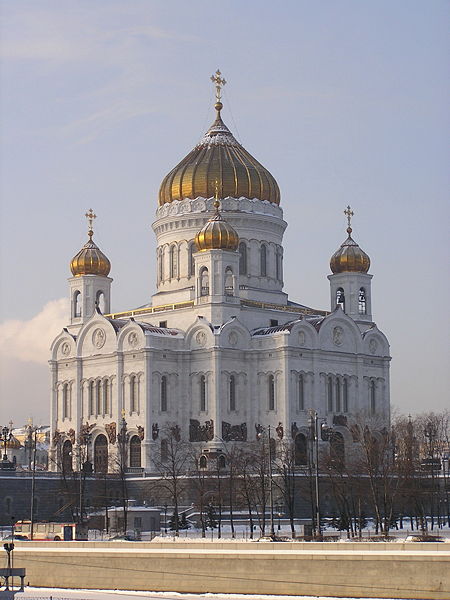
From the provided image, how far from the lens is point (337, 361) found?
342 feet

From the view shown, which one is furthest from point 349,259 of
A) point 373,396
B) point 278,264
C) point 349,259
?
point 373,396

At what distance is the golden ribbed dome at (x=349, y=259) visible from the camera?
110 meters

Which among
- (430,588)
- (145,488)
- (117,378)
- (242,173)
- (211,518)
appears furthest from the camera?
(242,173)

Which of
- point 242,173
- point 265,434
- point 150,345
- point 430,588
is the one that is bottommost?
point 430,588

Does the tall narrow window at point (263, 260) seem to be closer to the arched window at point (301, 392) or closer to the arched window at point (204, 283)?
the arched window at point (204, 283)

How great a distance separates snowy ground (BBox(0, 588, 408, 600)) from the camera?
174 ft

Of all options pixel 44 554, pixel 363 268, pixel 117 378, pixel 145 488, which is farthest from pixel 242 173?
pixel 44 554

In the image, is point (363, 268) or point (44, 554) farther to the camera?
point (363, 268)

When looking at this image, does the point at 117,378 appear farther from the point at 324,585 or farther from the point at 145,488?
the point at 324,585

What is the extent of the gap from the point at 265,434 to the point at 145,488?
982 cm

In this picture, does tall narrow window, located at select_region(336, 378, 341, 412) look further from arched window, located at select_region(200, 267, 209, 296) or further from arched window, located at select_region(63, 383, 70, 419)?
arched window, located at select_region(63, 383, 70, 419)

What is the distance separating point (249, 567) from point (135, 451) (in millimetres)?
46036

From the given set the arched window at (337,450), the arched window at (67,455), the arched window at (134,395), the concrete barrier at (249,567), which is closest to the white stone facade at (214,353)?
the arched window at (134,395)

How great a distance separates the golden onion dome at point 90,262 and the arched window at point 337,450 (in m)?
22.5
